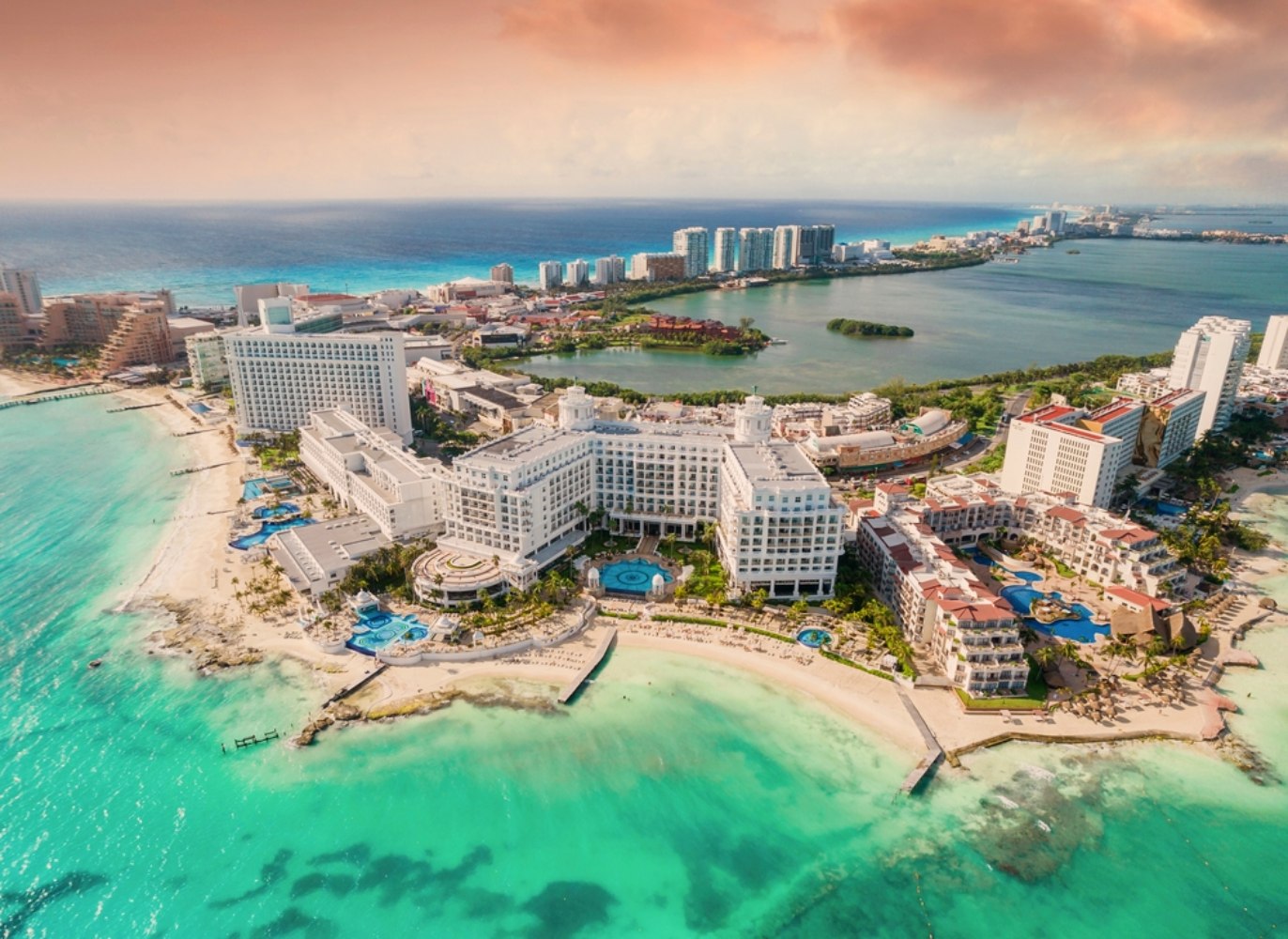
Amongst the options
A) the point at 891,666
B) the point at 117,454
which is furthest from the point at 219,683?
the point at 117,454

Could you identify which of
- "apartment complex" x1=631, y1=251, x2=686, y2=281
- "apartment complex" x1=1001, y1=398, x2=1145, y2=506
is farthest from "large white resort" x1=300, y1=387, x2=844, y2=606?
"apartment complex" x1=631, y1=251, x2=686, y2=281

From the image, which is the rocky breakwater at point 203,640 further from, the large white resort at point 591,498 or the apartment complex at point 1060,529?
the apartment complex at point 1060,529

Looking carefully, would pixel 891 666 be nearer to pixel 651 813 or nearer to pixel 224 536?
pixel 651 813

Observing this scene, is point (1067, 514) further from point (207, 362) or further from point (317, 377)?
point (207, 362)

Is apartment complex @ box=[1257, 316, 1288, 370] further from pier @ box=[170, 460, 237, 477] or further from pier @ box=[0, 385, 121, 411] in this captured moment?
pier @ box=[0, 385, 121, 411]

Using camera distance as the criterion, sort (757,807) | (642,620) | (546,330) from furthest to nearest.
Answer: (546,330) < (642,620) < (757,807)
